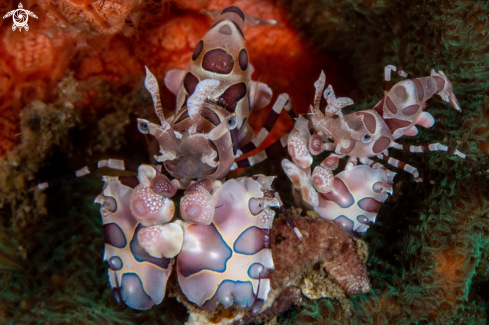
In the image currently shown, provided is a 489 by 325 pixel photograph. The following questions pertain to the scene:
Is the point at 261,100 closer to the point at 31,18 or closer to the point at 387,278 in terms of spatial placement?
the point at 387,278

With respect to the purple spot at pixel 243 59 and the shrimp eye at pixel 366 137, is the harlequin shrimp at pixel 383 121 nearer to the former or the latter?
the shrimp eye at pixel 366 137

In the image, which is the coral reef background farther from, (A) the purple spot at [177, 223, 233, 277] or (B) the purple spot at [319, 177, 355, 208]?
(A) the purple spot at [177, 223, 233, 277]

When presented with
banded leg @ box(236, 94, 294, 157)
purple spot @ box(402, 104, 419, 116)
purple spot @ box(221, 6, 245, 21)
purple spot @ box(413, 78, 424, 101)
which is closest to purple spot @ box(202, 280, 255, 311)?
banded leg @ box(236, 94, 294, 157)

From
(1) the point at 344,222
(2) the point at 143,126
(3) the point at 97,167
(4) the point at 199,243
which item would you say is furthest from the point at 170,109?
(1) the point at 344,222

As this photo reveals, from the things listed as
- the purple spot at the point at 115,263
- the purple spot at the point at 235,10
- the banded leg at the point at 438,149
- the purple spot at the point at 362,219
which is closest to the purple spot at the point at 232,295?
the purple spot at the point at 115,263

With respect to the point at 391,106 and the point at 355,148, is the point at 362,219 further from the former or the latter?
the point at 391,106

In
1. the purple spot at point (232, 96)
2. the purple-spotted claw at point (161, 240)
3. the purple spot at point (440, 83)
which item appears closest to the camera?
the purple-spotted claw at point (161, 240)
